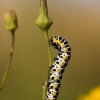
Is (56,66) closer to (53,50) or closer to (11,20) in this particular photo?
(11,20)

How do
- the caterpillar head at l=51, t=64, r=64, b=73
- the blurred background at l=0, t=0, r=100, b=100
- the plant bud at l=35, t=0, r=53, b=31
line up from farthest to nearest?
1. the blurred background at l=0, t=0, r=100, b=100
2. the caterpillar head at l=51, t=64, r=64, b=73
3. the plant bud at l=35, t=0, r=53, b=31

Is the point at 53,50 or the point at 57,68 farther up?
the point at 53,50

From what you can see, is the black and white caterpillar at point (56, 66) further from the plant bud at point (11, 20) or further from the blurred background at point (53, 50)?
the blurred background at point (53, 50)

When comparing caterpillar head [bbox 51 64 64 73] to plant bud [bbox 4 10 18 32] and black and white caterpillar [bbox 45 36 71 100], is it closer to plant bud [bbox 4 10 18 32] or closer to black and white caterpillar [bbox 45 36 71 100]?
black and white caterpillar [bbox 45 36 71 100]

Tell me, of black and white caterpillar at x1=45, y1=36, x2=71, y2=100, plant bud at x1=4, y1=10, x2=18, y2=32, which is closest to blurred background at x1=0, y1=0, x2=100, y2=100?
black and white caterpillar at x1=45, y1=36, x2=71, y2=100

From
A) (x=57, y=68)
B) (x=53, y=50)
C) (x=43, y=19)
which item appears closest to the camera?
(x=43, y=19)

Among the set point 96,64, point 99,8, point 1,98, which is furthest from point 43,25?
point 99,8

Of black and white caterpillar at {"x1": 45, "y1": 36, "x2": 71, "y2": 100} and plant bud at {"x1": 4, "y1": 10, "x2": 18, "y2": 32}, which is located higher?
plant bud at {"x1": 4, "y1": 10, "x2": 18, "y2": 32}

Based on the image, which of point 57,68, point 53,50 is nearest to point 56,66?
point 57,68

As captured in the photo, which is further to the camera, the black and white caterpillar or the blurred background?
the blurred background

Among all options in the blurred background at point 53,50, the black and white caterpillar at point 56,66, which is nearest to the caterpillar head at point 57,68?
the black and white caterpillar at point 56,66
